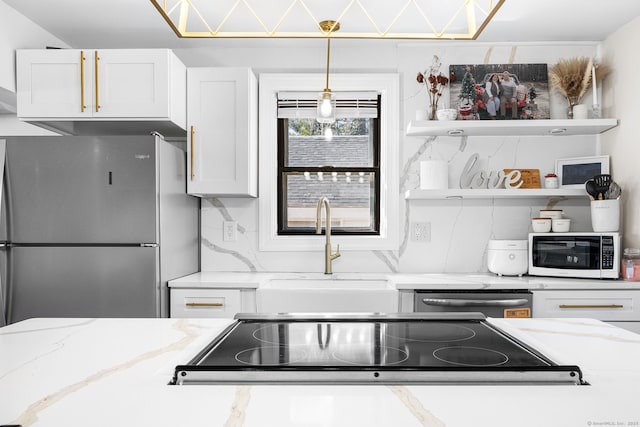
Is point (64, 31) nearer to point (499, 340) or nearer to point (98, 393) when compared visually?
point (98, 393)

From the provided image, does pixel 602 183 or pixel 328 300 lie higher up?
pixel 602 183

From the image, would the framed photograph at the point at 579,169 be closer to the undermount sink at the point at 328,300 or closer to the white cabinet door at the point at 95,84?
the undermount sink at the point at 328,300

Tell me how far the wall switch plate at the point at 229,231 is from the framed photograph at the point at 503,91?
173 cm

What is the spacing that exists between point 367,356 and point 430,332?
30cm

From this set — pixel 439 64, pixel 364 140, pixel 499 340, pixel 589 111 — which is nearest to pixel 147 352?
pixel 499 340

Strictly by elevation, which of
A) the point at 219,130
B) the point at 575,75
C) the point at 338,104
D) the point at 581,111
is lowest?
the point at 219,130

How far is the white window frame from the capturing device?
318cm

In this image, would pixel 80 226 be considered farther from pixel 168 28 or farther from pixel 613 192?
pixel 613 192

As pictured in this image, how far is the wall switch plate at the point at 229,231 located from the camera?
323 centimetres

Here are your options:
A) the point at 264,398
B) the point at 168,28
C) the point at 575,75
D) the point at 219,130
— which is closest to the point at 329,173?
the point at 219,130

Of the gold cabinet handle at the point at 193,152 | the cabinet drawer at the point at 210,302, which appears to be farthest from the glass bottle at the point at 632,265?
the gold cabinet handle at the point at 193,152

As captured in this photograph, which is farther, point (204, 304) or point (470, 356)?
point (204, 304)

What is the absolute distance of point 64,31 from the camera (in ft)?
9.57

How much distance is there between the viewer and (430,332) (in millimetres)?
1195
